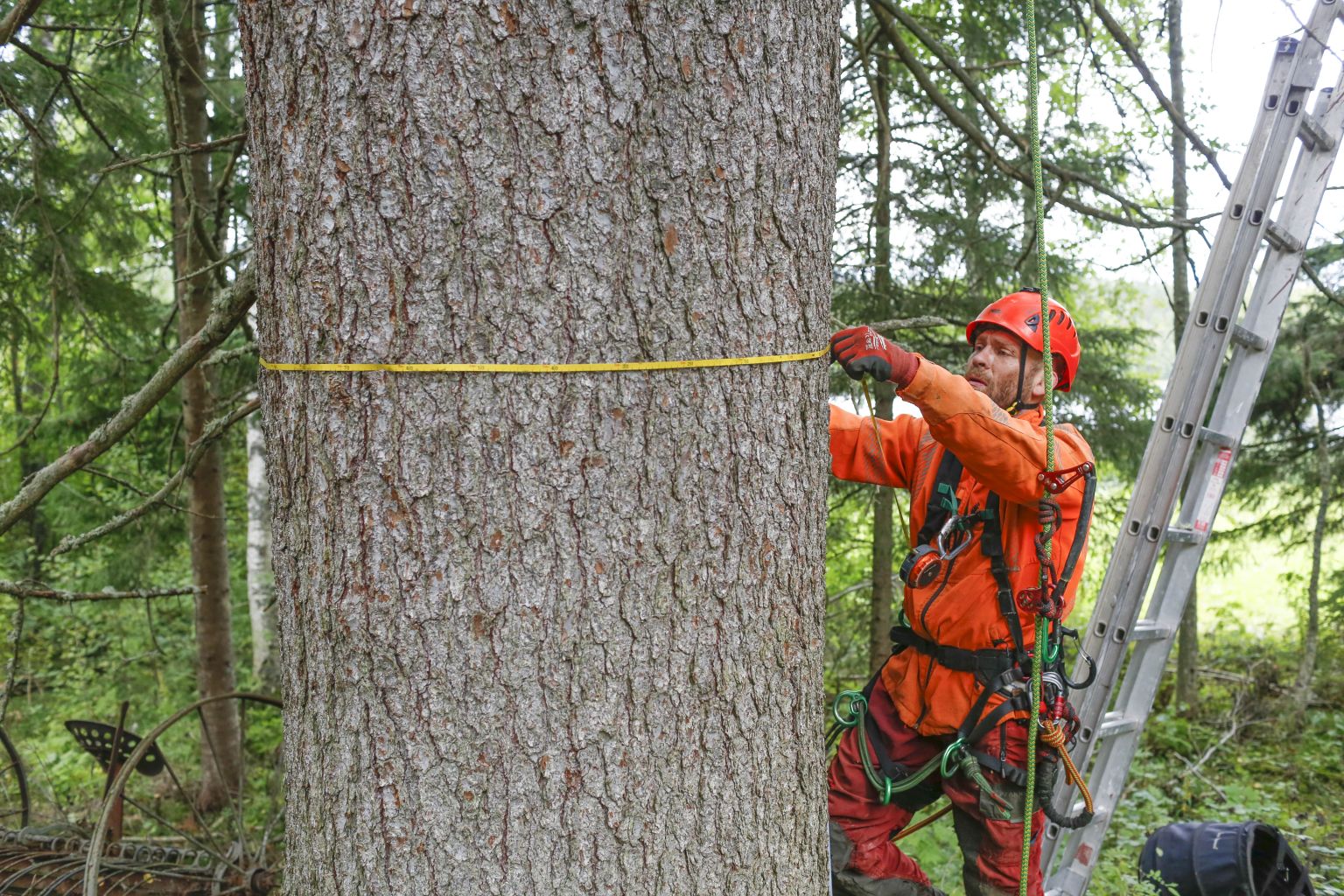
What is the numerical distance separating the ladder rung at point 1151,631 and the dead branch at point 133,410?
317 centimetres

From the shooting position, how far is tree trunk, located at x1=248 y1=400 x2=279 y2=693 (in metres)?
7.91

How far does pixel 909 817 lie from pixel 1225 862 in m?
1.55

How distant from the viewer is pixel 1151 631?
349cm

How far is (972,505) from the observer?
9.63 feet

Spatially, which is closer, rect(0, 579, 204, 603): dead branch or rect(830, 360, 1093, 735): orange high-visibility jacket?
rect(0, 579, 204, 603): dead branch

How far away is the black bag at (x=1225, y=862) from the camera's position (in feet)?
12.0

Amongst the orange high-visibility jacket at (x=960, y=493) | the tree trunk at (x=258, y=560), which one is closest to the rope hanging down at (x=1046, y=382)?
the orange high-visibility jacket at (x=960, y=493)

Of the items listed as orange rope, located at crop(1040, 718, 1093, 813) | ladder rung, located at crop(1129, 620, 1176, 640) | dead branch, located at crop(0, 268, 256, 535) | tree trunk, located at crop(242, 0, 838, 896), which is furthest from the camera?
ladder rung, located at crop(1129, 620, 1176, 640)

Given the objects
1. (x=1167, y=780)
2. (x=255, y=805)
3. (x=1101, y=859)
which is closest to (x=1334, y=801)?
(x=1167, y=780)

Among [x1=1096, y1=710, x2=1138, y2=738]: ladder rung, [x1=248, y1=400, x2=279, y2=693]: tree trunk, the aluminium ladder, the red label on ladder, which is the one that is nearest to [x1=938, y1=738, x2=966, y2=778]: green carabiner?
the aluminium ladder

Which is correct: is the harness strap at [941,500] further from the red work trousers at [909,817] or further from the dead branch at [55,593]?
the dead branch at [55,593]

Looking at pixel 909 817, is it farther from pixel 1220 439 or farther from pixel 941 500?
pixel 1220 439

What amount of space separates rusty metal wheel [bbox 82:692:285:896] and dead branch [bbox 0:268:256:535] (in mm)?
746

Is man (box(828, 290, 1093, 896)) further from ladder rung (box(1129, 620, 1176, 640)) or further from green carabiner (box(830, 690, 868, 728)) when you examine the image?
ladder rung (box(1129, 620, 1176, 640))
